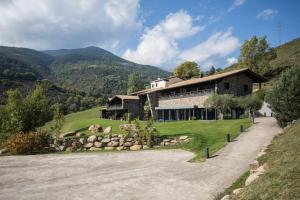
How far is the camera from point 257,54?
7675 cm

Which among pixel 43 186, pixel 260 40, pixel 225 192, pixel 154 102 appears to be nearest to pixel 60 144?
pixel 43 186

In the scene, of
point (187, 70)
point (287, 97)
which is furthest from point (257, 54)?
point (287, 97)

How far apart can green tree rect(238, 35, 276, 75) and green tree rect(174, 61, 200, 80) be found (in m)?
18.8

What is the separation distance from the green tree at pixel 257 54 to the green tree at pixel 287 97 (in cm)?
5234

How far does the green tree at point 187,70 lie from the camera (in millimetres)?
92175

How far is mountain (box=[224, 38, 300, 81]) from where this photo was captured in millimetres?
80500

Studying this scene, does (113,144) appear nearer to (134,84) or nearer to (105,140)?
(105,140)

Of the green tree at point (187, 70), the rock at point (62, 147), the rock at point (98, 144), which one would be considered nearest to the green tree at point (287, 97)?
the rock at point (98, 144)

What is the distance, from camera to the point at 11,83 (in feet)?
395

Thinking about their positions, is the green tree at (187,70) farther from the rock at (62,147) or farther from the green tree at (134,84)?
the rock at (62,147)

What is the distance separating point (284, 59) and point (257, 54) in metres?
27.5

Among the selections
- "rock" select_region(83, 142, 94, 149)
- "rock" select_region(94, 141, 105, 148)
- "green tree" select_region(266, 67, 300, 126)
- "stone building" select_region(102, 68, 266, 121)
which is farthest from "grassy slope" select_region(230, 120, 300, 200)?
"stone building" select_region(102, 68, 266, 121)

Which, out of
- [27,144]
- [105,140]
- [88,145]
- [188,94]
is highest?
[188,94]

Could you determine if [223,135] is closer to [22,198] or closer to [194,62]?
[22,198]
